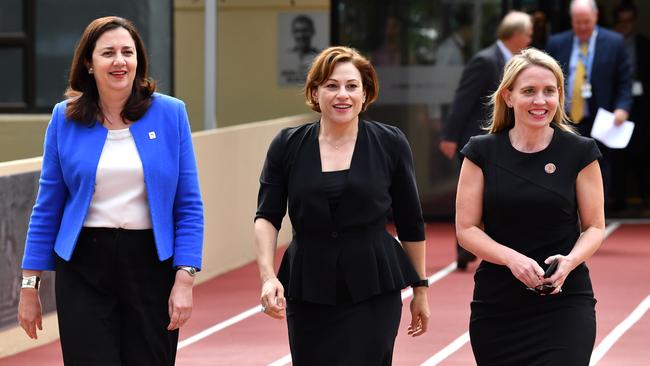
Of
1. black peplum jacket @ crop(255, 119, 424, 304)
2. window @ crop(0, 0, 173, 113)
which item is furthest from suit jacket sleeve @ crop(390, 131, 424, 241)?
window @ crop(0, 0, 173, 113)

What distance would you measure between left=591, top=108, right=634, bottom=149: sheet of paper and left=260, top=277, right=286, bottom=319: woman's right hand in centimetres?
739

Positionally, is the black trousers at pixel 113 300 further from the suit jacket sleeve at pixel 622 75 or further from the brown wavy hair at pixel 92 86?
the suit jacket sleeve at pixel 622 75

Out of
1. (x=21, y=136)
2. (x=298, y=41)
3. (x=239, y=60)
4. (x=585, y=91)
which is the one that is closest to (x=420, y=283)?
(x=585, y=91)

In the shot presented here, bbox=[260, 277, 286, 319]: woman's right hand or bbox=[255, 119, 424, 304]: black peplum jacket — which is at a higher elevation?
bbox=[255, 119, 424, 304]: black peplum jacket

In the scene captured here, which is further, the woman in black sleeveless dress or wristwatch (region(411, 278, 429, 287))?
wristwatch (region(411, 278, 429, 287))

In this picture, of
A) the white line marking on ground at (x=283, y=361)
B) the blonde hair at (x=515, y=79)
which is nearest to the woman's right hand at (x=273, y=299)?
the blonde hair at (x=515, y=79)

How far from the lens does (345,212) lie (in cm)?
572

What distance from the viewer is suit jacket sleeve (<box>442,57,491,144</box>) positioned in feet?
39.1

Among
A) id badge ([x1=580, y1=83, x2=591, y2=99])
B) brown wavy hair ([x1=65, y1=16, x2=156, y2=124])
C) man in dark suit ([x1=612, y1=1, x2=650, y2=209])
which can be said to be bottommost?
man in dark suit ([x1=612, y1=1, x2=650, y2=209])

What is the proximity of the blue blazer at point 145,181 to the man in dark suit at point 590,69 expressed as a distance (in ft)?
25.7

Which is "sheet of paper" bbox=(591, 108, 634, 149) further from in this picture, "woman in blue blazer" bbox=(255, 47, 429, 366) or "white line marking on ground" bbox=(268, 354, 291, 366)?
"woman in blue blazer" bbox=(255, 47, 429, 366)

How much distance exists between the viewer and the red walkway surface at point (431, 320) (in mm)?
9094

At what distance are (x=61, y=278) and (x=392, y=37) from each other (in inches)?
419

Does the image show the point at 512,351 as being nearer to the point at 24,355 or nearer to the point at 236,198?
the point at 24,355
